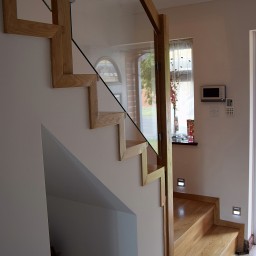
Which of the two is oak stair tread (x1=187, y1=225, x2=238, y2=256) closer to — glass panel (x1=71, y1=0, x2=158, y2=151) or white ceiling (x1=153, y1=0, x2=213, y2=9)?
glass panel (x1=71, y1=0, x2=158, y2=151)

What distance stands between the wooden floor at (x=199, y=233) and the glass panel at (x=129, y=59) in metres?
1.19

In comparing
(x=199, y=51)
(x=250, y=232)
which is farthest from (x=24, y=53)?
(x=250, y=232)

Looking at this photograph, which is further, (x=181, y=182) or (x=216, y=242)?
(x=181, y=182)

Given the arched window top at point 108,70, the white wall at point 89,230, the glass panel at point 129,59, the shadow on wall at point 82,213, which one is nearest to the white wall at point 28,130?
the shadow on wall at point 82,213

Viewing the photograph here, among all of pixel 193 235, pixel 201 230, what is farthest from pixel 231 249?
pixel 193 235

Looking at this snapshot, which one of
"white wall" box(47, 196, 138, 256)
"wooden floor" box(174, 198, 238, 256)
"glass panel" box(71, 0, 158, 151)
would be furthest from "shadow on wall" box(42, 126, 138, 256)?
"wooden floor" box(174, 198, 238, 256)

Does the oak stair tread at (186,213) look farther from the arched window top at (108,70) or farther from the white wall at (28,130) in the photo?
the white wall at (28,130)

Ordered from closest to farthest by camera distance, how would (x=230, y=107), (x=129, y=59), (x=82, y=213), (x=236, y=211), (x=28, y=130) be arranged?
(x=28, y=130) → (x=129, y=59) → (x=82, y=213) → (x=230, y=107) → (x=236, y=211)

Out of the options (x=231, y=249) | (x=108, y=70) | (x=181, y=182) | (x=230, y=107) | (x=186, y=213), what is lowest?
(x=231, y=249)

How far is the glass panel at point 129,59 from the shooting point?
2.11 m

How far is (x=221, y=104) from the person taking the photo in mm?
3697

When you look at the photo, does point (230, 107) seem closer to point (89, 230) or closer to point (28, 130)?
point (89, 230)

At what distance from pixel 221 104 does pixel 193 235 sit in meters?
1.45

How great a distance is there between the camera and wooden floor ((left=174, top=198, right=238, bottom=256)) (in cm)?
322
